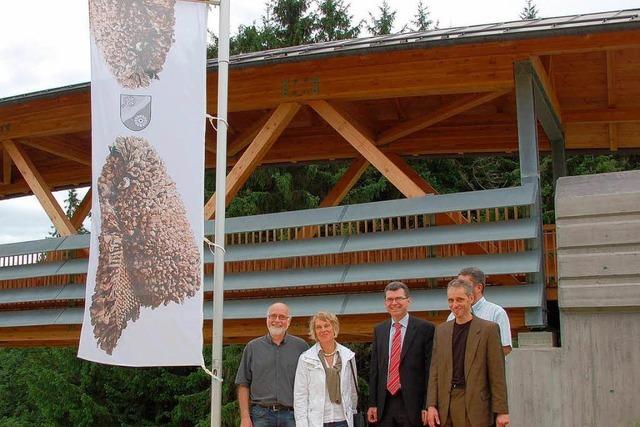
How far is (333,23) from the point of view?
2730cm

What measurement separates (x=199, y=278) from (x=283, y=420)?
1262mm

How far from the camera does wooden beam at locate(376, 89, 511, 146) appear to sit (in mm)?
11333

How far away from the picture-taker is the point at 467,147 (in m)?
15.2

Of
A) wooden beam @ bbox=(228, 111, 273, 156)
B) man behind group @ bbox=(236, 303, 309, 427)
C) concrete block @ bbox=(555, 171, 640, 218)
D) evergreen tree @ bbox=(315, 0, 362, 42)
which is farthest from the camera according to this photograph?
evergreen tree @ bbox=(315, 0, 362, 42)

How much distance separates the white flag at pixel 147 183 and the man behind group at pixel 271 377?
22.2 inches

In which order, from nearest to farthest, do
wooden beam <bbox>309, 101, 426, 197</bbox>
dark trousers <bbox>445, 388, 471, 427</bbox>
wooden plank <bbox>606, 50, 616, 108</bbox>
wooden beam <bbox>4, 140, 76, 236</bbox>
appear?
dark trousers <bbox>445, 388, 471, 427</bbox> < wooden beam <bbox>309, 101, 426, 197</bbox> < wooden plank <bbox>606, 50, 616, 108</bbox> < wooden beam <bbox>4, 140, 76, 236</bbox>

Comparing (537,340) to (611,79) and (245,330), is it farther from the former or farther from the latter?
(611,79)

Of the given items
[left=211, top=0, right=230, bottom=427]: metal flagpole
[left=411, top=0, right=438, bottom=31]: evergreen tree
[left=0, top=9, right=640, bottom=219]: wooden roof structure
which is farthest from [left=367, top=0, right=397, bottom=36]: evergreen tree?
[left=211, top=0, right=230, bottom=427]: metal flagpole

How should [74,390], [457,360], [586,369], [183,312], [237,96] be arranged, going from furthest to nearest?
[74,390]
[237,96]
[586,369]
[183,312]
[457,360]

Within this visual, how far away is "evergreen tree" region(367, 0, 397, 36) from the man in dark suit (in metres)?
23.5

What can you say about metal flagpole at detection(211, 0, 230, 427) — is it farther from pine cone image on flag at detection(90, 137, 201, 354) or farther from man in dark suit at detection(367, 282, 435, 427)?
man in dark suit at detection(367, 282, 435, 427)

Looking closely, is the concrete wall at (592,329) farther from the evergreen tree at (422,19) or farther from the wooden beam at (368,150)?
the evergreen tree at (422,19)

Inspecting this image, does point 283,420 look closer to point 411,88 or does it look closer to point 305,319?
point 305,319

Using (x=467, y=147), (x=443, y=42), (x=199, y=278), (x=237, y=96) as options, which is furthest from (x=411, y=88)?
(x=199, y=278)
